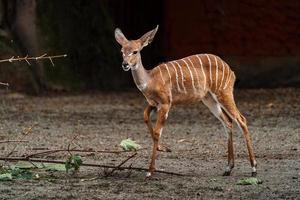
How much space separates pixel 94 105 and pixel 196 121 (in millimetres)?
1776

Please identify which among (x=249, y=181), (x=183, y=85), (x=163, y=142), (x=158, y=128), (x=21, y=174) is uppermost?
(x=183, y=85)

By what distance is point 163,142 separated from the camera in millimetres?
7680

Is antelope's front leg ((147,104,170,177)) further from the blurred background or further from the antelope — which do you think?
the blurred background

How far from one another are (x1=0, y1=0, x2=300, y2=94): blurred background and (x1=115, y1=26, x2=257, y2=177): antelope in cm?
599

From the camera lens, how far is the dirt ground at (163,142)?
530 centimetres

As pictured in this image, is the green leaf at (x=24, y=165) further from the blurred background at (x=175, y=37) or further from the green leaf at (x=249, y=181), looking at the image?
the blurred background at (x=175, y=37)

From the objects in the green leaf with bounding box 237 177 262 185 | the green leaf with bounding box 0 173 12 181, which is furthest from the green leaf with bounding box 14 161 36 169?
the green leaf with bounding box 237 177 262 185

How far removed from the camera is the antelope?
5922 mm

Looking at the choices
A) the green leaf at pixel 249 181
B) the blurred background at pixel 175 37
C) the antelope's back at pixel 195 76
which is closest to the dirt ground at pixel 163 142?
the green leaf at pixel 249 181

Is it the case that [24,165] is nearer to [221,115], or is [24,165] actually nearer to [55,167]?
[55,167]

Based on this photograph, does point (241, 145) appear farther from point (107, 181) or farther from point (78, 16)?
point (78, 16)

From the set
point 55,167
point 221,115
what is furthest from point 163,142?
point 55,167

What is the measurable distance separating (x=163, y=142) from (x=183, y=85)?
1.68 m

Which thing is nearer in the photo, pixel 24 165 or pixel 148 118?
pixel 148 118
